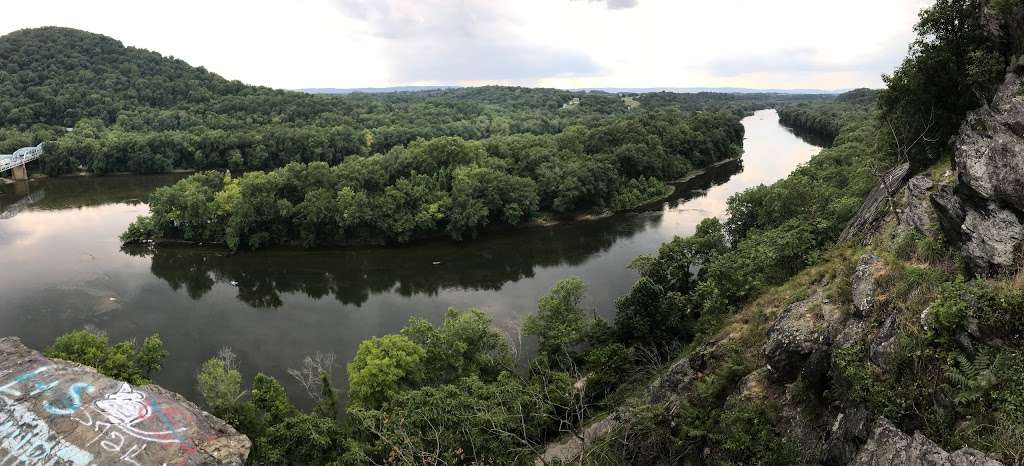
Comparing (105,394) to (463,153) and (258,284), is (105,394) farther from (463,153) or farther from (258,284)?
(463,153)

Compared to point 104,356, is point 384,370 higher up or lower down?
lower down

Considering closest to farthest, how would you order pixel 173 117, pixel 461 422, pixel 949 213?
pixel 949 213 → pixel 461 422 → pixel 173 117

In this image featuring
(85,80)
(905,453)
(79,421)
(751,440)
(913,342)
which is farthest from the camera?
(85,80)

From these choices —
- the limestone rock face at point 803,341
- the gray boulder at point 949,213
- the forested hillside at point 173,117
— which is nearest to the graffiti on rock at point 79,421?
the limestone rock face at point 803,341

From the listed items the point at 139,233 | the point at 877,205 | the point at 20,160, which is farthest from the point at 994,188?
the point at 20,160

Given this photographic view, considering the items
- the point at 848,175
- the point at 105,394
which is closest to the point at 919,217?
the point at 105,394

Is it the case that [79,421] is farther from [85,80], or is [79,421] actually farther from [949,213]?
[85,80]

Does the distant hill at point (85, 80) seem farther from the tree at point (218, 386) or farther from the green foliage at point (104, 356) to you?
the tree at point (218, 386)
